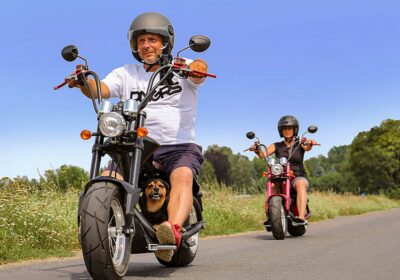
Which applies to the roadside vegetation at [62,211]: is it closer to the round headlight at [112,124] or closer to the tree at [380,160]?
the round headlight at [112,124]

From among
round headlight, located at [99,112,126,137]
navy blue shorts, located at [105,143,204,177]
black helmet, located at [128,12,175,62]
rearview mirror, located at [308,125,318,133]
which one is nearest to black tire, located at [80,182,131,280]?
round headlight, located at [99,112,126,137]

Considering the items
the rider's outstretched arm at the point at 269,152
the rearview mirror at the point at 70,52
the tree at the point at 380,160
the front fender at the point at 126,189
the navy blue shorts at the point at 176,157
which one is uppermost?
the tree at the point at 380,160

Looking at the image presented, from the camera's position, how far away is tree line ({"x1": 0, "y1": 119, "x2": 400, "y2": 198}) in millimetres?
9328

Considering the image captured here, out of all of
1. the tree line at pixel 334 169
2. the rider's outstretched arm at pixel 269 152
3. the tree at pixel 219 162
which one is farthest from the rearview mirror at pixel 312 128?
the tree at pixel 219 162

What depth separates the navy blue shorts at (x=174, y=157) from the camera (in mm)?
4395

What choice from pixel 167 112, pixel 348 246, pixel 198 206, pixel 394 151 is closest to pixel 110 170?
pixel 167 112

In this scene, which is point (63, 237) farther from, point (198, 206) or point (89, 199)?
point (89, 199)

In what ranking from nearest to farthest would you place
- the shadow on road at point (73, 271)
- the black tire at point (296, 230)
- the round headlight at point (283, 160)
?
the shadow on road at point (73, 271) < the black tire at point (296, 230) < the round headlight at point (283, 160)

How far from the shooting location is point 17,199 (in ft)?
23.2

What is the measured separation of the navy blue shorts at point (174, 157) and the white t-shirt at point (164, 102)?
0.17 ft

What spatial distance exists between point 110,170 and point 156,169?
2.12ft

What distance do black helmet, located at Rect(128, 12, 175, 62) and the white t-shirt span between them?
290mm

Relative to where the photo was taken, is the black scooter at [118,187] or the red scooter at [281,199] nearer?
the black scooter at [118,187]

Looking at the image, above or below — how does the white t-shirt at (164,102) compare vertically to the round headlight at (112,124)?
above
